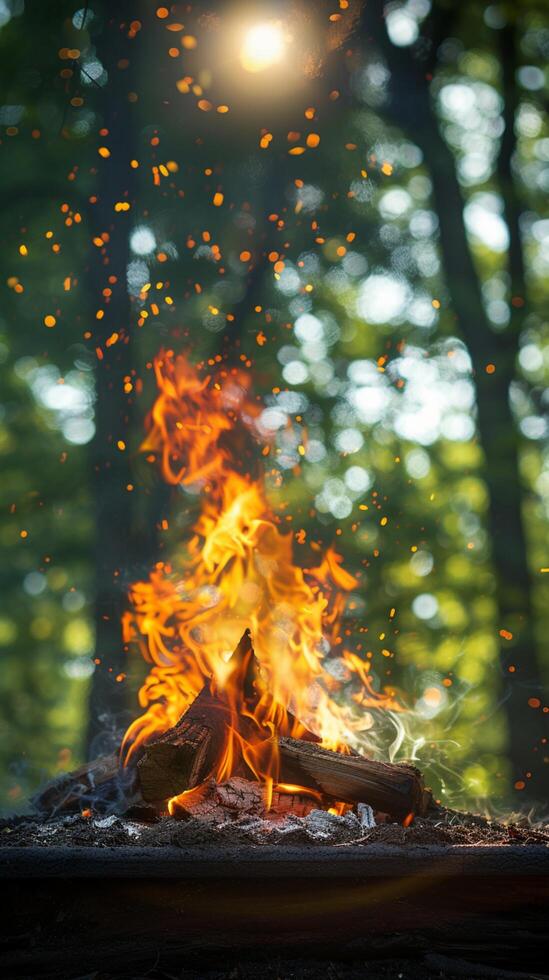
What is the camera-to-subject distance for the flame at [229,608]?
5.21 meters

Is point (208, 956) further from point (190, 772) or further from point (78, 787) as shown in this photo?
point (78, 787)

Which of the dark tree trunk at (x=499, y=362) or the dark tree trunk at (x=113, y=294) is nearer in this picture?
the dark tree trunk at (x=113, y=294)

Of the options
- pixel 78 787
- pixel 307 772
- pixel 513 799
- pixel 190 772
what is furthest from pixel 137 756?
pixel 513 799

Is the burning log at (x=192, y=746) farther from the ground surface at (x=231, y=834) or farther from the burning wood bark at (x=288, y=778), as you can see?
the ground surface at (x=231, y=834)

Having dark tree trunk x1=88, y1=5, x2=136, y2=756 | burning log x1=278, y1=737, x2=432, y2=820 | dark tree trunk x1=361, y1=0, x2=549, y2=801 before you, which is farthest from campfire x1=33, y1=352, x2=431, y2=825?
dark tree trunk x1=361, y1=0, x2=549, y2=801

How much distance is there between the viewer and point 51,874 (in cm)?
325

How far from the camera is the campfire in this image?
4.45 meters

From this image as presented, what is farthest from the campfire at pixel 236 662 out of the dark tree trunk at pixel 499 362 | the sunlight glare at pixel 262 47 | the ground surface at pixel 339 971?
the sunlight glare at pixel 262 47

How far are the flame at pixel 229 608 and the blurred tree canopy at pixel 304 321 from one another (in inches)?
15.5

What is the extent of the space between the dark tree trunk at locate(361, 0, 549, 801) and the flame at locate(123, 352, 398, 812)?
1879 mm

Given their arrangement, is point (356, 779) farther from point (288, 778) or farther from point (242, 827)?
point (242, 827)

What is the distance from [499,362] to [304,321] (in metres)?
3.85

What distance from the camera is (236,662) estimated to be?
5.26 metres

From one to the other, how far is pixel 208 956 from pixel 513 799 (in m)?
7.53
